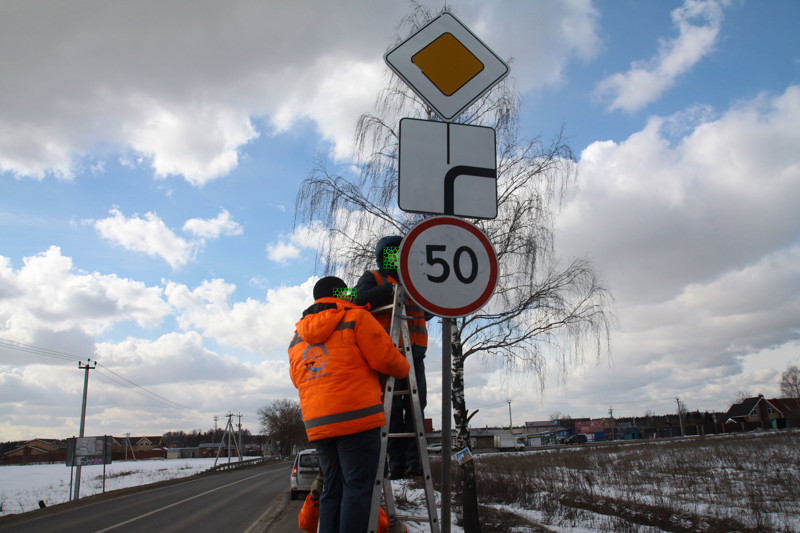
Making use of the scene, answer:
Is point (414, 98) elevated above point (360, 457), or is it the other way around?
point (414, 98)

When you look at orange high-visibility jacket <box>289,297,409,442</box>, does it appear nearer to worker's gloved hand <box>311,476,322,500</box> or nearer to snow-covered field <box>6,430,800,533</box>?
worker's gloved hand <box>311,476,322,500</box>

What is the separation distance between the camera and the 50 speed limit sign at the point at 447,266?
108 inches

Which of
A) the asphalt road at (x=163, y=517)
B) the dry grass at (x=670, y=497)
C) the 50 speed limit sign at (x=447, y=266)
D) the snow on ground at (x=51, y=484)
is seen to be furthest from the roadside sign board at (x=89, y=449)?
the 50 speed limit sign at (x=447, y=266)

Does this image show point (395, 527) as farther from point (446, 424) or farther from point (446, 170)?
point (446, 170)

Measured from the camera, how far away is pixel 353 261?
9.70 m

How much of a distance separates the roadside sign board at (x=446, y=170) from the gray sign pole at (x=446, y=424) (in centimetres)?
75

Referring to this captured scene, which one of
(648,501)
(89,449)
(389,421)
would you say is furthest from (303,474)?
(89,449)

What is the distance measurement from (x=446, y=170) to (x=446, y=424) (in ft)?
4.85

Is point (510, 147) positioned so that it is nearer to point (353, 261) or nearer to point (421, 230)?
point (353, 261)

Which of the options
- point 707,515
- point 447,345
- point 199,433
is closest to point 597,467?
point 707,515

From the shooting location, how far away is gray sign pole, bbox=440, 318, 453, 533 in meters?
2.64

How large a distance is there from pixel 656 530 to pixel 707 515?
182 centimetres

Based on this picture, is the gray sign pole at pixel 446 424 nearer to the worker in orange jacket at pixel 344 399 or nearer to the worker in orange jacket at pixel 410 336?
the worker in orange jacket at pixel 344 399

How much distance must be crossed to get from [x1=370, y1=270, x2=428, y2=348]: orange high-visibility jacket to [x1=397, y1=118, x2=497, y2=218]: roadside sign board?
27.1 inches
